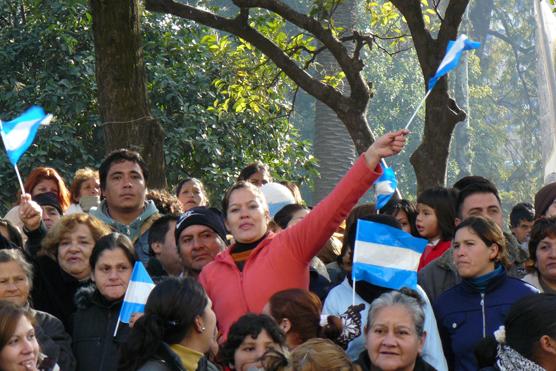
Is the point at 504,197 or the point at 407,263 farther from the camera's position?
the point at 504,197

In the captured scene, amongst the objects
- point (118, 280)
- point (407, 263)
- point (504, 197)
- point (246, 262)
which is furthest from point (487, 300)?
point (504, 197)

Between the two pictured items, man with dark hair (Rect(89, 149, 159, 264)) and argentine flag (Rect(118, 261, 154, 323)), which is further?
man with dark hair (Rect(89, 149, 159, 264))

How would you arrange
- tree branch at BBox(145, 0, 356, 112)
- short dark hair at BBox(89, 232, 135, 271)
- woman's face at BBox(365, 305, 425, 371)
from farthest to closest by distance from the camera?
tree branch at BBox(145, 0, 356, 112) → short dark hair at BBox(89, 232, 135, 271) → woman's face at BBox(365, 305, 425, 371)

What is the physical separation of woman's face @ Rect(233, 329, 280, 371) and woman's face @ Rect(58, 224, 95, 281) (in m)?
1.78

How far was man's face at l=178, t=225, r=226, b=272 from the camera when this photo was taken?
8172 mm

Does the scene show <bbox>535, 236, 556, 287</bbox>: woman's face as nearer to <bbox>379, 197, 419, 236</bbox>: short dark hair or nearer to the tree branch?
<bbox>379, 197, 419, 236</bbox>: short dark hair

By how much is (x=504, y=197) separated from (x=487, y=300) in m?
45.1

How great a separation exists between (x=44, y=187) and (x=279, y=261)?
3563 mm

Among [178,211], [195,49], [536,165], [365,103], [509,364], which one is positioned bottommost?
[509,364]

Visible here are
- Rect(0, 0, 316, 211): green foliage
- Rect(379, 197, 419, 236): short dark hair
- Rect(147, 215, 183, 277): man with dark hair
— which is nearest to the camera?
Rect(147, 215, 183, 277): man with dark hair

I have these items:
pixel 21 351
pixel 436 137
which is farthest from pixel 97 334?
pixel 436 137

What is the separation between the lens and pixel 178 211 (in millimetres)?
9805

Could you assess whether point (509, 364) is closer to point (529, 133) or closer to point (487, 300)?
point (487, 300)

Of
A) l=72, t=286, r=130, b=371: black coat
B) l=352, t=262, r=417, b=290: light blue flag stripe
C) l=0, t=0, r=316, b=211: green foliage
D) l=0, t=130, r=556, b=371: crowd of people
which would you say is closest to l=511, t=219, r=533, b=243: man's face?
l=0, t=130, r=556, b=371: crowd of people
